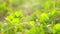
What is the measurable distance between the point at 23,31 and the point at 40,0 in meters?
1.11

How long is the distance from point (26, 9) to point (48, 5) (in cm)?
47

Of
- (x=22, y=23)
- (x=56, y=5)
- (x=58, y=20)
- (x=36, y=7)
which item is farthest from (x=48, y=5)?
(x=22, y=23)

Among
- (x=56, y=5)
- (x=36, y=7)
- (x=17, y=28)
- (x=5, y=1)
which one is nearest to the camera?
(x=17, y=28)

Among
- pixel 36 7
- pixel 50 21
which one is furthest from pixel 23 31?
pixel 36 7

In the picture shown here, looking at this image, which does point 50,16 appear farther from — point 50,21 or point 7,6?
point 7,6

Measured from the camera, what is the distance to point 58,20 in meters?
1.74

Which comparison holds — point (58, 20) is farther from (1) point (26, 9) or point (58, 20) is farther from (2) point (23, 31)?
(1) point (26, 9)

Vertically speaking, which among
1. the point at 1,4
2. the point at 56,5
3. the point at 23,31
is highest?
the point at 1,4

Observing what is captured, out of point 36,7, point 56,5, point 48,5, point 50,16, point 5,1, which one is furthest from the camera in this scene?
point 5,1

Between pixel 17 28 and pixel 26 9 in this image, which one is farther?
pixel 26 9

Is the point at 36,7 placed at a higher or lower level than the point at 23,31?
higher

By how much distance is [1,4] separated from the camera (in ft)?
8.39

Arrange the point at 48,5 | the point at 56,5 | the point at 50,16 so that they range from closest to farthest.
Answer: the point at 50,16
the point at 56,5
the point at 48,5

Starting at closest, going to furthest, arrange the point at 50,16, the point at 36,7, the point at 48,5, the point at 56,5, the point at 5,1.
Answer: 1. the point at 50,16
2. the point at 56,5
3. the point at 48,5
4. the point at 36,7
5. the point at 5,1
